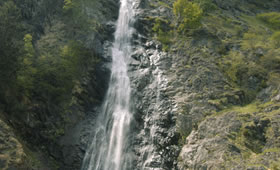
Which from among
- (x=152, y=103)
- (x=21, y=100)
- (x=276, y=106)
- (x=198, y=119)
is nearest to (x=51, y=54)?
(x=21, y=100)

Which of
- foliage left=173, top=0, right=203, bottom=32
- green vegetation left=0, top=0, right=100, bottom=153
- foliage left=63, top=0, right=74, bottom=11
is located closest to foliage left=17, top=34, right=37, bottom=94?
green vegetation left=0, top=0, right=100, bottom=153

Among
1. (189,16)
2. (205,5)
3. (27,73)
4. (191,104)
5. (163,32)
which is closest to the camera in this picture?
(191,104)

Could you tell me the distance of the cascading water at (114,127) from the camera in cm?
2147

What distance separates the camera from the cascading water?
21469mm

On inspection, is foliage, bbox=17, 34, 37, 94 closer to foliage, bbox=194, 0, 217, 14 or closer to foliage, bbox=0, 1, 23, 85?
foliage, bbox=0, 1, 23, 85

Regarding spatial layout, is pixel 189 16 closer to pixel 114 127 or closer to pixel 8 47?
pixel 114 127

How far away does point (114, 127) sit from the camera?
23797 millimetres

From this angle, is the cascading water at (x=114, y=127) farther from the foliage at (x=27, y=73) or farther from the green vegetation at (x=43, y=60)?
the foliage at (x=27, y=73)

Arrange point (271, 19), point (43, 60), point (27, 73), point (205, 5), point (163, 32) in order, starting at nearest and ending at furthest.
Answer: point (27, 73) → point (43, 60) → point (163, 32) → point (205, 5) → point (271, 19)

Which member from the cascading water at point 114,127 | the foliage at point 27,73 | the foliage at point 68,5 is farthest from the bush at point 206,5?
the foliage at point 27,73

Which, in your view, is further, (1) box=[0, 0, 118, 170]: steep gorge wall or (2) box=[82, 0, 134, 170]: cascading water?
(2) box=[82, 0, 134, 170]: cascading water

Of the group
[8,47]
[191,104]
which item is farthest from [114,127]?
[8,47]

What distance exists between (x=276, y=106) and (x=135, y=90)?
45.8 ft

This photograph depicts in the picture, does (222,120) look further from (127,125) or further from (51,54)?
(51,54)
